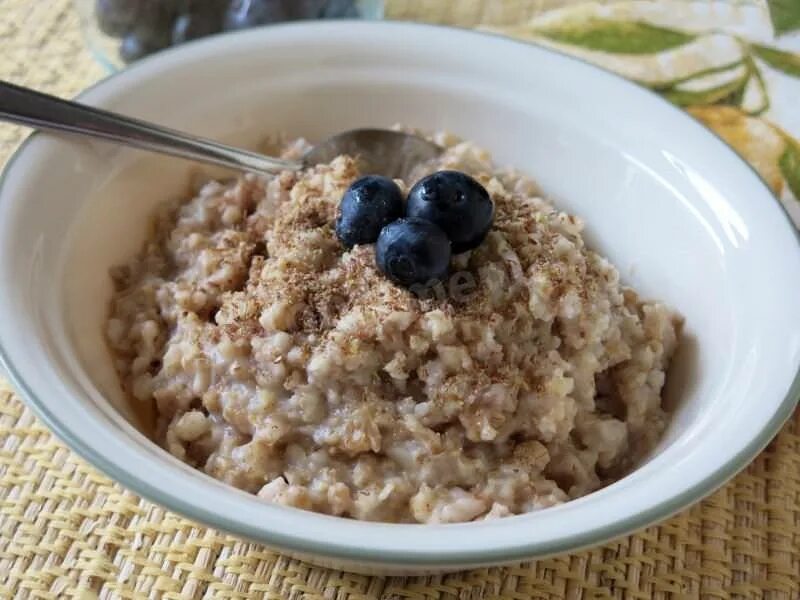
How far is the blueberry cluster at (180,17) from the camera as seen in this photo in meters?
2.30

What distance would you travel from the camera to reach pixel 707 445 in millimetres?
1279

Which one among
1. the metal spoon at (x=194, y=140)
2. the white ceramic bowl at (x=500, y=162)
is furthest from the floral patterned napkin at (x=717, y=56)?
the metal spoon at (x=194, y=140)

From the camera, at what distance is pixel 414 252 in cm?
143

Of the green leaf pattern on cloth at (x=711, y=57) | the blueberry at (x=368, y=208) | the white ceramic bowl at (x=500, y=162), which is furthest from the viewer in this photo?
the green leaf pattern on cloth at (x=711, y=57)

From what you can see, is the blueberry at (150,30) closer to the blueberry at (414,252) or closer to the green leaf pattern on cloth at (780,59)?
the blueberry at (414,252)

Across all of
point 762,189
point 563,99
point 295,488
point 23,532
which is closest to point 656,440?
point 762,189

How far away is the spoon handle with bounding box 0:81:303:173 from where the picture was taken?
160cm

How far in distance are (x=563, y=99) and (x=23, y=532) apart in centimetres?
128

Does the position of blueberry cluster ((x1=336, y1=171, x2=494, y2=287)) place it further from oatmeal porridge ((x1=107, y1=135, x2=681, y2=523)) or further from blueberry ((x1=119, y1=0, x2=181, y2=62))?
blueberry ((x1=119, y1=0, x2=181, y2=62))

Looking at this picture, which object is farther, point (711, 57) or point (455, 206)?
point (711, 57)

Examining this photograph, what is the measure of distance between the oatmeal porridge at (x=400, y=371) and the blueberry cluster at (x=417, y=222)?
0.12ft

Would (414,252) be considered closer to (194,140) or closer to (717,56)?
(194,140)

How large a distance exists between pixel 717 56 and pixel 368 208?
1.19 meters

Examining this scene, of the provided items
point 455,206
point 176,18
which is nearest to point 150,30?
point 176,18
